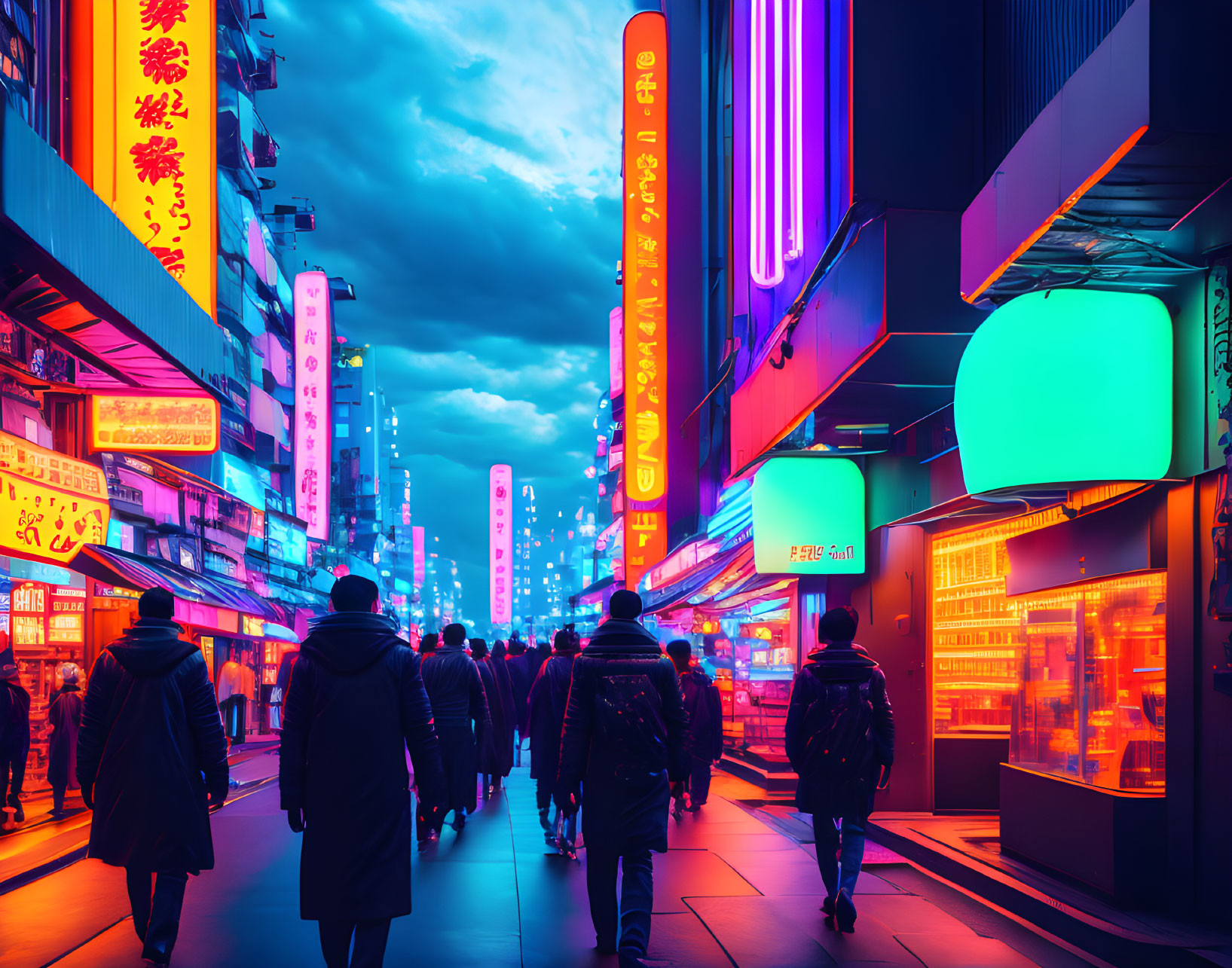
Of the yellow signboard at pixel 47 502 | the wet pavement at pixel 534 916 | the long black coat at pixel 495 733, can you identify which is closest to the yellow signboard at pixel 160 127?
the yellow signboard at pixel 47 502

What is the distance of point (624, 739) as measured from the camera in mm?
5727

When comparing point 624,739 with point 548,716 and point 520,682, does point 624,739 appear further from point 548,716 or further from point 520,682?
point 520,682

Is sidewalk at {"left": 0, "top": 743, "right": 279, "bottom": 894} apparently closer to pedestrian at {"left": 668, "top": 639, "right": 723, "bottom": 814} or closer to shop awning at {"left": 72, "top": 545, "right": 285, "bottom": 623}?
shop awning at {"left": 72, "top": 545, "right": 285, "bottom": 623}

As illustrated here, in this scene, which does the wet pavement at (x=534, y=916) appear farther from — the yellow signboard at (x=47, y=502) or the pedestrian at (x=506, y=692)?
the yellow signboard at (x=47, y=502)

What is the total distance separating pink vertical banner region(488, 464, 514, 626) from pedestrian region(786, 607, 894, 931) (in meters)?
63.8

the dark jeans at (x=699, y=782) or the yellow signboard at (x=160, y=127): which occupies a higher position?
the yellow signboard at (x=160, y=127)

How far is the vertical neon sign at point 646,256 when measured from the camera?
23812 mm

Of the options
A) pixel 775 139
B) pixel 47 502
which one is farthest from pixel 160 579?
pixel 775 139

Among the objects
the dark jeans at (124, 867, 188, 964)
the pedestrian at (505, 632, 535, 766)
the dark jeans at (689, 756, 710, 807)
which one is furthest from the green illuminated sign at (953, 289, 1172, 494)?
the pedestrian at (505, 632, 535, 766)

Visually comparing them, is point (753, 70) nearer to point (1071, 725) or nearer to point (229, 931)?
point (1071, 725)

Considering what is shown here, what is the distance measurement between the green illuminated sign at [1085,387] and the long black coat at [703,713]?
17.6 feet

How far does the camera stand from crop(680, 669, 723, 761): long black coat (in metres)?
11.4

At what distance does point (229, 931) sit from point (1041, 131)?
6.69 metres

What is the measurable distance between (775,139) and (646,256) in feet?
37.1
